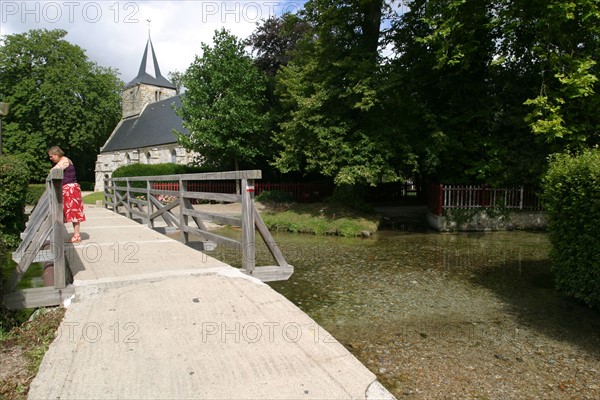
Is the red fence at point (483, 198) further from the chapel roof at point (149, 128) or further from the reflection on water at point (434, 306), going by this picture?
the chapel roof at point (149, 128)

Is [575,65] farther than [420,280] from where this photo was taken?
Yes

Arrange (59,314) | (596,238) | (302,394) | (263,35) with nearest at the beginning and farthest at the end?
(302,394) < (59,314) < (596,238) < (263,35)

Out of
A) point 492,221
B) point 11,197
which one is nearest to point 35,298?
point 11,197

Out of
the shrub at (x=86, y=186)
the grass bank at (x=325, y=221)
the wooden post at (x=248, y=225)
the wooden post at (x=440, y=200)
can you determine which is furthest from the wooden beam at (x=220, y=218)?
the shrub at (x=86, y=186)

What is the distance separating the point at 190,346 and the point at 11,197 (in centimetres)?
621

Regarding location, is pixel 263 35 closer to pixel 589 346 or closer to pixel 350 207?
pixel 350 207

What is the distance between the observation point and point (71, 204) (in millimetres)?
6703

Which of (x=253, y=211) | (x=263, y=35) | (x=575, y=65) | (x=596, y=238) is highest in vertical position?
(x=263, y=35)

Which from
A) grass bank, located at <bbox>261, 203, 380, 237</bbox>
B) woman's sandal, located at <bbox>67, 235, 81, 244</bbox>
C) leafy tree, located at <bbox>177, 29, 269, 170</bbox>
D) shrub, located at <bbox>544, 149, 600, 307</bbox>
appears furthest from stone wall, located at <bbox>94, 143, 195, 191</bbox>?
shrub, located at <bbox>544, 149, 600, 307</bbox>

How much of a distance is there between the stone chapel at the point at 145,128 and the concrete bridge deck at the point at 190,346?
1164 inches

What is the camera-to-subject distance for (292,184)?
76.5 feet

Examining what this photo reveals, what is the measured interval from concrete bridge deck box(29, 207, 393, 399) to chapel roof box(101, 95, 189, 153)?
33866mm

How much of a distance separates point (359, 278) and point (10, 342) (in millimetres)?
5606

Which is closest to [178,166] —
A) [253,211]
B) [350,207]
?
[350,207]
